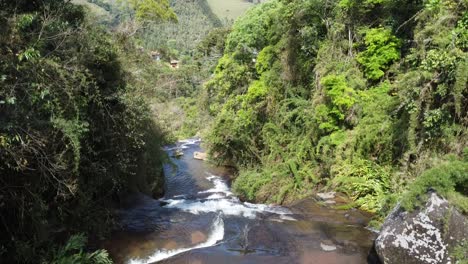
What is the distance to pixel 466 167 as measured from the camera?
7004 mm

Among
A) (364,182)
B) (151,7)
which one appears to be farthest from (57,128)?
(151,7)

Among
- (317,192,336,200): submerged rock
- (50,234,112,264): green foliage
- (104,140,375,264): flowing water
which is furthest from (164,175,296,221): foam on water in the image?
(50,234,112,264): green foliage

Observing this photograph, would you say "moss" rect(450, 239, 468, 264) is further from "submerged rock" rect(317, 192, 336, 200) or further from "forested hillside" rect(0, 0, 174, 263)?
"forested hillside" rect(0, 0, 174, 263)

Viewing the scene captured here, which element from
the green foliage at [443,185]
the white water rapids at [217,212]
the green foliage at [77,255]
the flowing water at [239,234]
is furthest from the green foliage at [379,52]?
the green foliage at [77,255]

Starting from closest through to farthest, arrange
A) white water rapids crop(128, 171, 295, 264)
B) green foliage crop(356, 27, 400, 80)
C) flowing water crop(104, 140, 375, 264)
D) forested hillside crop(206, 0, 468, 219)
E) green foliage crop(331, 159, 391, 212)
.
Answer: flowing water crop(104, 140, 375, 264) → white water rapids crop(128, 171, 295, 264) → forested hillside crop(206, 0, 468, 219) → green foliage crop(331, 159, 391, 212) → green foliage crop(356, 27, 400, 80)

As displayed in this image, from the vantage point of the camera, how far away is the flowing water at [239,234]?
26.7ft

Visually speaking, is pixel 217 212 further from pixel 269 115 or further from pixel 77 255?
pixel 269 115

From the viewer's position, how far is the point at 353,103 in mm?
12117

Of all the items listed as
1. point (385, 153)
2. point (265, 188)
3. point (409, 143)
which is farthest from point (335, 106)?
point (265, 188)

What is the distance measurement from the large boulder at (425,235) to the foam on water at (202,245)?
156 inches

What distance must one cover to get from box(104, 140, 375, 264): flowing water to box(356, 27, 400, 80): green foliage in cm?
494

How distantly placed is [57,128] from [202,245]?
429cm

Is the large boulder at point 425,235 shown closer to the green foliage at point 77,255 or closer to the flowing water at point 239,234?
the flowing water at point 239,234

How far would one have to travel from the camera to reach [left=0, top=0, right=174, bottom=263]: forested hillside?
6.52m
